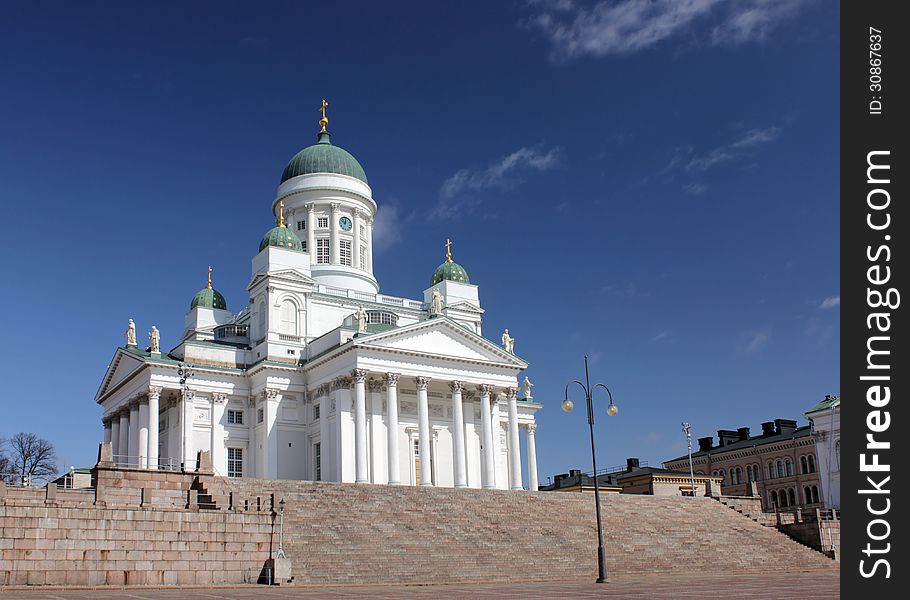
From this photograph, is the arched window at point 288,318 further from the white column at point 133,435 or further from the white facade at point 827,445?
the white facade at point 827,445

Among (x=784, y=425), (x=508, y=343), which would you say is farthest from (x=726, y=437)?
(x=508, y=343)

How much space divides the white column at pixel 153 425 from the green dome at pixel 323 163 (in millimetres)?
23649

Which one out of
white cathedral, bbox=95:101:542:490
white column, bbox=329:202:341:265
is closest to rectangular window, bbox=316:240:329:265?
white column, bbox=329:202:341:265

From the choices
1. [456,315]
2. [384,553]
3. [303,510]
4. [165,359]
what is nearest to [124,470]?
[303,510]

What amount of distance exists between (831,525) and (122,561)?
35.7m

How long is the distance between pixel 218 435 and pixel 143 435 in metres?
4.72

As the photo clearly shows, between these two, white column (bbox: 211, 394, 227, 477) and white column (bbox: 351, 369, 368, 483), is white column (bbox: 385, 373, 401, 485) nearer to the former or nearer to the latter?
white column (bbox: 351, 369, 368, 483)

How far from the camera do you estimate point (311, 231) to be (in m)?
72.2

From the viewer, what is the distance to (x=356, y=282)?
71.1 metres

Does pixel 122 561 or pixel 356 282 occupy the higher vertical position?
pixel 356 282

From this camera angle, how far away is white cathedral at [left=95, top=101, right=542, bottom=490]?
2282 inches

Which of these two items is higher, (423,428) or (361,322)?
(361,322)

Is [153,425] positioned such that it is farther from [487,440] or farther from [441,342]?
[487,440]
